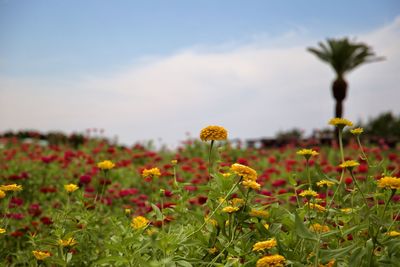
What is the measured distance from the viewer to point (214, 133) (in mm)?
2516

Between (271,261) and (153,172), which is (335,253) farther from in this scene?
(153,172)

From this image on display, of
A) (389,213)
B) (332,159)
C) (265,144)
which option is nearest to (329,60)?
(265,144)

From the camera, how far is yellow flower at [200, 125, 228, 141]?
2512mm

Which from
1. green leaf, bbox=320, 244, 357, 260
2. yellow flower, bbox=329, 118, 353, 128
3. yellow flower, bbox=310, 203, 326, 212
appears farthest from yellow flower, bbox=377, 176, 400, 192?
yellow flower, bbox=329, 118, 353, 128

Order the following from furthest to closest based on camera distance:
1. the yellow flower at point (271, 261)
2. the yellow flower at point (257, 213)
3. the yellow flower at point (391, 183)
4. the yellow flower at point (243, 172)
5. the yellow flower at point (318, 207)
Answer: the yellow flower at point (318, 207)
the yellow flower at point (257, 213)
the yellow flower at point (243, 172)
the yellow flower at point (391, 183)
the yellow flower at point (271, 261)

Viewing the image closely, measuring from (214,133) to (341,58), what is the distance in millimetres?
18379

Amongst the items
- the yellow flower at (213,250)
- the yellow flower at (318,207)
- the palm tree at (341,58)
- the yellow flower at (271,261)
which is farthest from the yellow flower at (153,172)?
the palm tree at (341,58)

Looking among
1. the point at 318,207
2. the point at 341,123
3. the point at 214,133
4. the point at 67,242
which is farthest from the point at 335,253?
the point at 67,242

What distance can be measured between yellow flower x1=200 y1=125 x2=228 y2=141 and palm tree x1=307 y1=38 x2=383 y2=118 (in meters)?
17.8

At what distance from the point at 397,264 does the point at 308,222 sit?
1.54 feet

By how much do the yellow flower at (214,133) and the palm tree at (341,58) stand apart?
17.8m

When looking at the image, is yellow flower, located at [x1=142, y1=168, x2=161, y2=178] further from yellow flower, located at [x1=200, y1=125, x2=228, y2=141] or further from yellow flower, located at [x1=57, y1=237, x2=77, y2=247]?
yellow flower, located at [x1=57, y1=237, x2=77, y2=247]

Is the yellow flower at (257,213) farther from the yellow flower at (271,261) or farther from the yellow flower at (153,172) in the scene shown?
the yellow flower at (153,172)

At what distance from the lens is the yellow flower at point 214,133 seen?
2.51m
